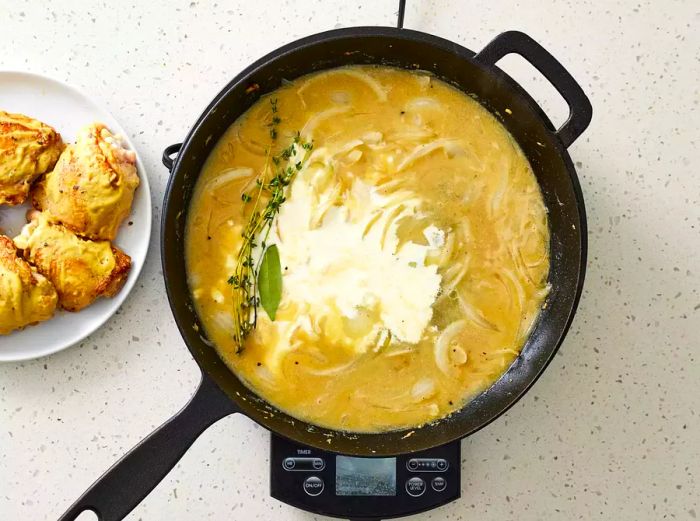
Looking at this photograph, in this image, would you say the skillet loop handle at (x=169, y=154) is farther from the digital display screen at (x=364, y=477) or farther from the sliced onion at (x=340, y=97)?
the digital display screen at (x=364, y=477)

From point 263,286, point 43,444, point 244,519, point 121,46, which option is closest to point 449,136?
point 263,286

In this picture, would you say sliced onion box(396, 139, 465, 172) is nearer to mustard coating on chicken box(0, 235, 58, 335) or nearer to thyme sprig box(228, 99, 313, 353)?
thyme sprig box(228, 99, 313, 353)

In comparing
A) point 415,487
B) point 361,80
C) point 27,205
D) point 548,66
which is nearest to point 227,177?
point 361,80

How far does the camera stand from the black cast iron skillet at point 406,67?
4.68 feet

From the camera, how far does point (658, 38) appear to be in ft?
6.08

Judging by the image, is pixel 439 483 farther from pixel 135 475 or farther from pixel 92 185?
pixel 92 185

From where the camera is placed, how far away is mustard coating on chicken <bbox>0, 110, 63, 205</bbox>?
1.68 meters

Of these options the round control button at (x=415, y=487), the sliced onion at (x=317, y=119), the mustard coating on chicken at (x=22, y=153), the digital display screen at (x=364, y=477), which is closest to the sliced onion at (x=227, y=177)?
the sliced onion at (x=317, y=119)

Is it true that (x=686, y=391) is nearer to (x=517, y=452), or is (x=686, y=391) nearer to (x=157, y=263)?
(x=517, y=452)

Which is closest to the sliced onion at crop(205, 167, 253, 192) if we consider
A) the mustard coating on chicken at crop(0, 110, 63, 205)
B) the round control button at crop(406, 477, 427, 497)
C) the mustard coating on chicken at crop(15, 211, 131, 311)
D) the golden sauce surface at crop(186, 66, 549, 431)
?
the golden sauce surface at crop(186, 66, 549, 431)

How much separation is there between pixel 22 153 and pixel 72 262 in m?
0.25

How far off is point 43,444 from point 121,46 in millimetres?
939

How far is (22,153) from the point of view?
1.68m

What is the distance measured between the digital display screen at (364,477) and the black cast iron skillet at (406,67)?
3.7 inches
